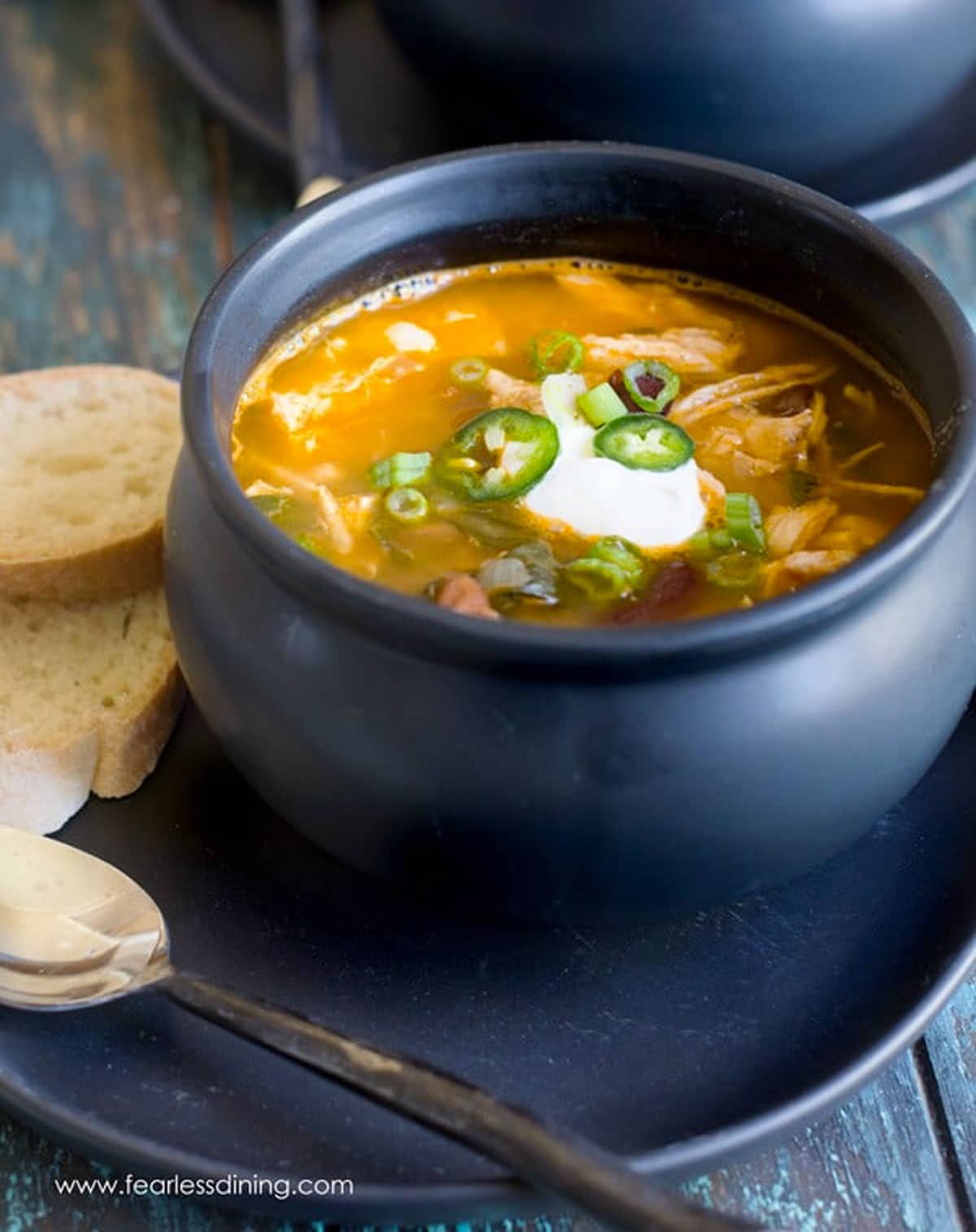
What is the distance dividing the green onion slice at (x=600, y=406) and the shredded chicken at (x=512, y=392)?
6cm

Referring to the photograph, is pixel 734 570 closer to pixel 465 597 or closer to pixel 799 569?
pixel 799 569

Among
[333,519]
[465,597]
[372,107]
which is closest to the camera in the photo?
[465,597]

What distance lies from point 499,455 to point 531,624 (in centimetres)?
54

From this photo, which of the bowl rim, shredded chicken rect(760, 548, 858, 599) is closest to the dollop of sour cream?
shredded chicken rect(760, 548, 858, 599)

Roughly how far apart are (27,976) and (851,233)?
123 cm

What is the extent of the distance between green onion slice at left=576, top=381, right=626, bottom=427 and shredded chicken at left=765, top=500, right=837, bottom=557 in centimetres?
23

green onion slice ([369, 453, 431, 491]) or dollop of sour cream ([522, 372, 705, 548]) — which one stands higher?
dollop of sour cream ([522, 372, 705, 548])

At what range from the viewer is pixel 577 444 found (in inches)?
79.2

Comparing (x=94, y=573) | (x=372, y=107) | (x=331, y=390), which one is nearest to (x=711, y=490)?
(x=331, y=390)

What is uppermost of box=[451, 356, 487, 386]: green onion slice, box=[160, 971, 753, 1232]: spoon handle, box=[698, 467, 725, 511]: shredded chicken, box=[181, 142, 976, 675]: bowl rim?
box=[181, 142, 976, 675]: bowl rim

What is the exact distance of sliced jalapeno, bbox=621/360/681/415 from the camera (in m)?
2.07

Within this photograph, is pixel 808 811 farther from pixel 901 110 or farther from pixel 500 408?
pixel 901 110

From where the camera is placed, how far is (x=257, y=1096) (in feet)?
5.29

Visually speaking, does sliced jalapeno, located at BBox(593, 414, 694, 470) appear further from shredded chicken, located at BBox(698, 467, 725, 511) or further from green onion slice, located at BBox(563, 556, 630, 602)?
green onion slice, located at BBox(563, 556, 630, 602)
